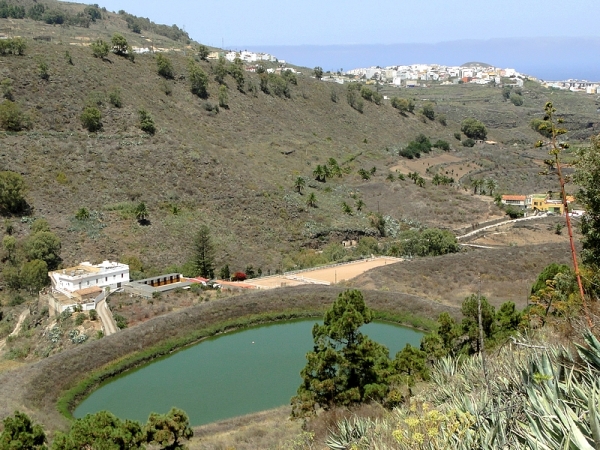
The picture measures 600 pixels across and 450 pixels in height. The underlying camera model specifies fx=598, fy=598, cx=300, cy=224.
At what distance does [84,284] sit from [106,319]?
3351 millimetres

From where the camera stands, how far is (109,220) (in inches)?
1538

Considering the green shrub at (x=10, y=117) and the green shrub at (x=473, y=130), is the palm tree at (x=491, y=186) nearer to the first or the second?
the green shrub at (x=473, y=130)

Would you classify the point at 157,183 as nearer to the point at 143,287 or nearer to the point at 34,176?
the point at 34,176

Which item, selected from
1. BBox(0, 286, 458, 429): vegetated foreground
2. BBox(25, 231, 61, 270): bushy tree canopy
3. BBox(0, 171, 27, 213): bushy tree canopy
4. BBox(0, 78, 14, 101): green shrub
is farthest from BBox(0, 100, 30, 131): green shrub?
BBox(0, 286, 458, 429): vegetated foreground

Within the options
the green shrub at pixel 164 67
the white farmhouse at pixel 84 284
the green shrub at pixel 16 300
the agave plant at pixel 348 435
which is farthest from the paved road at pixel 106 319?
the green shrub at pixel 164 67

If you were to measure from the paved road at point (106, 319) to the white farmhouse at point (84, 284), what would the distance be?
0.94 ft

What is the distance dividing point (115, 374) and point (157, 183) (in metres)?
23.9

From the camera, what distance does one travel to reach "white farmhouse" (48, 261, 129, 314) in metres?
27.3

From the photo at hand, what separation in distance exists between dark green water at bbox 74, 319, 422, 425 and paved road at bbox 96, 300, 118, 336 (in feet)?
10.1

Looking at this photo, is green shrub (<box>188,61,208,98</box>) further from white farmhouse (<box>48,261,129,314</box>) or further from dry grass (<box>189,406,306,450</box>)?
dry grass (<box>189,406,306,450</box>)

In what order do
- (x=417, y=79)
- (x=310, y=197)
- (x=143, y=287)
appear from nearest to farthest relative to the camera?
(x=143, y=287) → (x=310, y=197) → (x=417, y=79)

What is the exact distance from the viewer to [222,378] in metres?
21.4

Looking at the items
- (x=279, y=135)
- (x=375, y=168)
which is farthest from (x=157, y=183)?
(x=375, y=168)

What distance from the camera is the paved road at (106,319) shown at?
25.3 m
